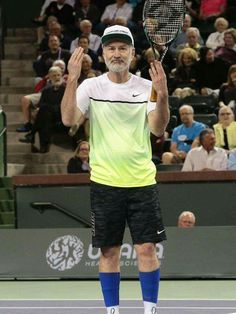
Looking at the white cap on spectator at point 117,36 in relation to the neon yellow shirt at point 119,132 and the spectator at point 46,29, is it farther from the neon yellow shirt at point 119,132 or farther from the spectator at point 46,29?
the spectator at point 46,29

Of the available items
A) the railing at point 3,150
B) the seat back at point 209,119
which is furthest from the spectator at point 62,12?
the seat back at point 209,119

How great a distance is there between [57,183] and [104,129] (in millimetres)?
5791

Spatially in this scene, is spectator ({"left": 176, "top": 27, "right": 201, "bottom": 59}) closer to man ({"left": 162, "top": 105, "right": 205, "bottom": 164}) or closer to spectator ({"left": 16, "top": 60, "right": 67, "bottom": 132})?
spectator ({"left": 16, "top": 60, "right": 67, "bottom": 132})

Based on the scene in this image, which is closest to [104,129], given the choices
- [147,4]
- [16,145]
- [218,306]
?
[147,4]

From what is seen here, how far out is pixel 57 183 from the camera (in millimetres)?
13039

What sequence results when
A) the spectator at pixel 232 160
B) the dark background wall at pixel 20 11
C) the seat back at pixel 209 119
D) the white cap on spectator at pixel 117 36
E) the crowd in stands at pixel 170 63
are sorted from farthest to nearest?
the dark background wall at pixel 20 11
the seat back at pixel 209 119
the crowd in stands at pixel 170 63
the spectator at pixel 232 160
the white cap on spectator at pixel 117 36

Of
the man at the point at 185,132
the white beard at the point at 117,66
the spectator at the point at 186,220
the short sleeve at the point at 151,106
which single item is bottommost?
the spectator at the point at 186,220

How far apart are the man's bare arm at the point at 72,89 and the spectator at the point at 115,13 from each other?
11506 mm

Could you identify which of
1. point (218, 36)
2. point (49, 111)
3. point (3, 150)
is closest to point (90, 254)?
point (3, 150)

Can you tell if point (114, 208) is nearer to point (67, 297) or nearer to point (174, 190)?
A: point (67, 297)

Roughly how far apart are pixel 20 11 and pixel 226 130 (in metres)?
8.63

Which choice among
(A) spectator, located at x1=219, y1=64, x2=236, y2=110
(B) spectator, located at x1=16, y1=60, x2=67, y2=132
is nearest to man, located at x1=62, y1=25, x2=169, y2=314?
(A) spectator, located at x1=219, y1=64, x2=236, y2=110

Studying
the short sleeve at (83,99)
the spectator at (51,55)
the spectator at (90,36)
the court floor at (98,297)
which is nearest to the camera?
the short sleeve at (83,99)

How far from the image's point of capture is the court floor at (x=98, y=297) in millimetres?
8836
